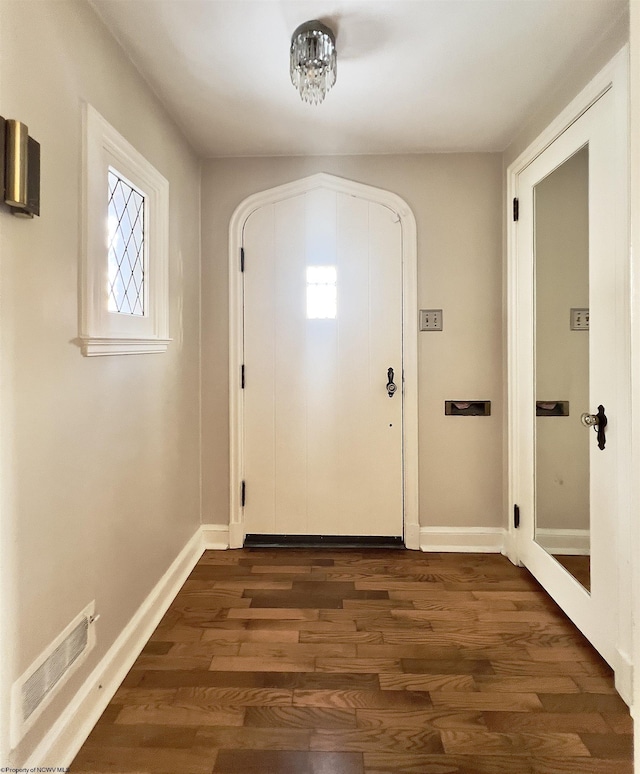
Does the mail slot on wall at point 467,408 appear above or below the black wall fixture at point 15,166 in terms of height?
below

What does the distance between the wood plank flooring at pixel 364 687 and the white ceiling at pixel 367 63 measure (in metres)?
2.32

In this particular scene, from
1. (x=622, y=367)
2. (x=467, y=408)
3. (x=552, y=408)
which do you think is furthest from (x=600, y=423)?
(x=467, y=408)

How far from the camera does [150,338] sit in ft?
6.57

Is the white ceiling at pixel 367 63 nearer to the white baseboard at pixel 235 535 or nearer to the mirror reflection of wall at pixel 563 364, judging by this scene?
the mirror reflection of wall at pixel 563 364

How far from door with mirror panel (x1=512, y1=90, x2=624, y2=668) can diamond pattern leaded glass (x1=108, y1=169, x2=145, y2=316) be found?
1844mm

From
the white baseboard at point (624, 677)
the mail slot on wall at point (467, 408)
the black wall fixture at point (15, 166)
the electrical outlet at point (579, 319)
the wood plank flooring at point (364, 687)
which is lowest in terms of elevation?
the wood plank flooring at point (364, 687)

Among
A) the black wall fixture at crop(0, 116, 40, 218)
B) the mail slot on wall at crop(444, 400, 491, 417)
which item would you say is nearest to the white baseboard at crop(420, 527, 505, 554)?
the mail slot on wall at crop(444, 400, 491, 417)

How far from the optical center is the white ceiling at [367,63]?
1622mm

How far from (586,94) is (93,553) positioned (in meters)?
2.47

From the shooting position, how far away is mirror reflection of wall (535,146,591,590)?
76.7 inches

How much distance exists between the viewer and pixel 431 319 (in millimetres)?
2791

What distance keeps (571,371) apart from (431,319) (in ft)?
3.03

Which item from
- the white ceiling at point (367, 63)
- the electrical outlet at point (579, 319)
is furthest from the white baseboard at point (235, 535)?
the white ceiling at point (367, 63)

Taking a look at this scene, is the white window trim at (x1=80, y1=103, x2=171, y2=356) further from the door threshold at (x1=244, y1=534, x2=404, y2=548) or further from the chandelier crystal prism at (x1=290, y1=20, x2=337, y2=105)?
the door threshold at (x1=244, y1=534, x2=404, y2=548)
